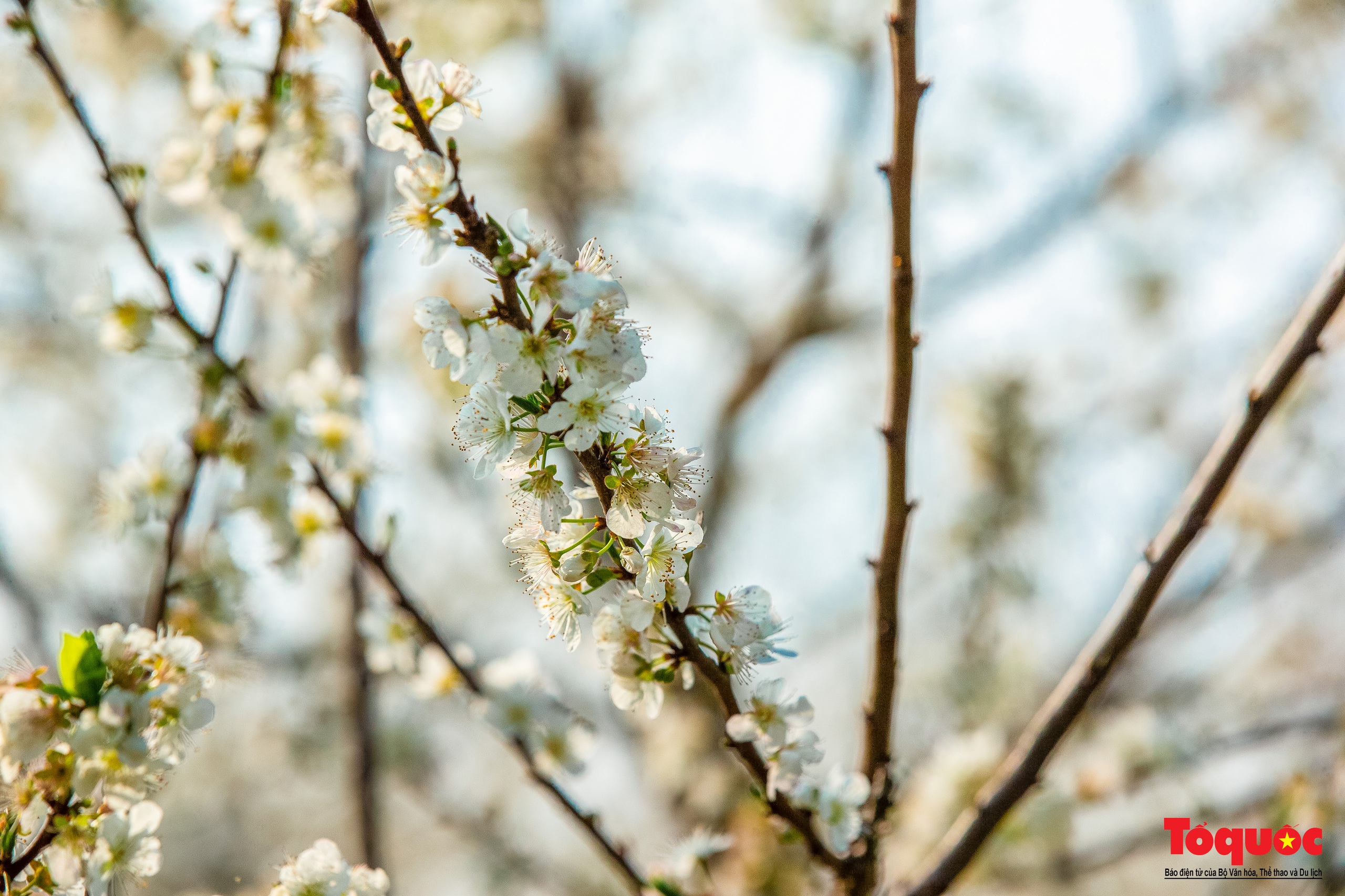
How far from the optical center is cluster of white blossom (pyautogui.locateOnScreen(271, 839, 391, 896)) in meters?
1.12

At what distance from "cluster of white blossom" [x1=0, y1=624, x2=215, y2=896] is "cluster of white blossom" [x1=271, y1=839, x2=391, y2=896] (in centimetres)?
15

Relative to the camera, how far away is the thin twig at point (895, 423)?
106 cm

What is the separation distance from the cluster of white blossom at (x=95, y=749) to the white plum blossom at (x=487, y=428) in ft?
1.41

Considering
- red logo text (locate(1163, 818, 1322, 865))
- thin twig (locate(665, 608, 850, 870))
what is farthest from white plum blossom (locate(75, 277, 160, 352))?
red logo text (locate(1163, 818, 1322, 865))

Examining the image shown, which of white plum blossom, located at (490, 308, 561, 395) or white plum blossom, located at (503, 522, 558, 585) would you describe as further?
white plum blossom, located at (503, 522, 558, 585)

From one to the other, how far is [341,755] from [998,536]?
3.06 m

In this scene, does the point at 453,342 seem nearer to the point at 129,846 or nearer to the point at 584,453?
the point at 584,453

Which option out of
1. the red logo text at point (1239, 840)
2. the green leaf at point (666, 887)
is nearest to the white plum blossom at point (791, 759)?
the green leaf at point (666, 887)

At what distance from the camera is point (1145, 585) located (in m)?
1.23

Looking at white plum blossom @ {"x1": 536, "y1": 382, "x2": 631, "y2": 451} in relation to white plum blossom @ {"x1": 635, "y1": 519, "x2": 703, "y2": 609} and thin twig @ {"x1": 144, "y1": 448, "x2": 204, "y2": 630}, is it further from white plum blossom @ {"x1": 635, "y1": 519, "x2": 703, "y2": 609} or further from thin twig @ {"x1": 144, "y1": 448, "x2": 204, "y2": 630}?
thin twig @ {"x1": 144, "y1": 448, "x2": 204, "y2": 630}

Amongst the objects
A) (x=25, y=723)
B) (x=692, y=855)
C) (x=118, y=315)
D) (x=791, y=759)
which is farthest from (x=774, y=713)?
(x=118, y=315)

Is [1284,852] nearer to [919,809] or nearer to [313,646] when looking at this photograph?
[919,809]

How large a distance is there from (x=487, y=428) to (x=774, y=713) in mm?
485

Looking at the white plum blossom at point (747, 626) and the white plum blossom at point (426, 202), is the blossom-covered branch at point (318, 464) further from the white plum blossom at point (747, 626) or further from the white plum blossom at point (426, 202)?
the white plum blossom at point (426, 202)
